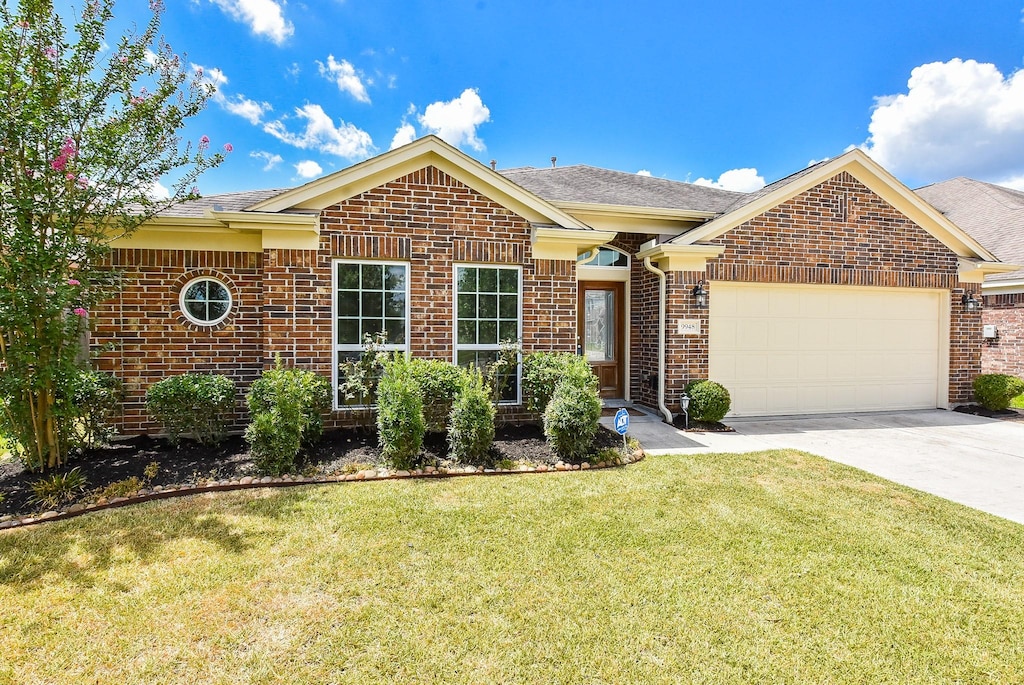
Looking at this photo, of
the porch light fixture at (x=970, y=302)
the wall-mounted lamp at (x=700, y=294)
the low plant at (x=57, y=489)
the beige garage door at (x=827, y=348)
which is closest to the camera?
the low plant at (x=57, y=489)

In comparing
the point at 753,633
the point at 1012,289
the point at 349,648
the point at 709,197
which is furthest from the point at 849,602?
the point at 1012,289

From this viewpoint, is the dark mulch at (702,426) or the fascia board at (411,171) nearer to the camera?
the fascia board at (411,171)

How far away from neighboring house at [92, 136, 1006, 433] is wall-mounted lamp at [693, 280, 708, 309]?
25mm

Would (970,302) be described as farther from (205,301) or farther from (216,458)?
(205,301)

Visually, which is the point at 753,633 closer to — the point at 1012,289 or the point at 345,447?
the point at 345,447

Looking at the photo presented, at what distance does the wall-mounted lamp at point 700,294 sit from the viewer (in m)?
8.25

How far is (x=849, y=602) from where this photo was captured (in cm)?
296

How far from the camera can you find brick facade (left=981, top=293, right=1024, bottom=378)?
11.4 metres

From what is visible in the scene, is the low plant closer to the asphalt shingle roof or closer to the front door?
the asphalt shingle roof

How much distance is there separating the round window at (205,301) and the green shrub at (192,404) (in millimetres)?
1235

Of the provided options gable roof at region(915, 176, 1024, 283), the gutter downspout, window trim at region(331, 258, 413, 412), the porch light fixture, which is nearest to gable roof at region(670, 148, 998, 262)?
the gutter downspout

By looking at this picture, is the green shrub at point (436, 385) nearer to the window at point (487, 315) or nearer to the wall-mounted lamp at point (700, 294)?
the window at point (487, 315)

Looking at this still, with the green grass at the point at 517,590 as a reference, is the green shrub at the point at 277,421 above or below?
above

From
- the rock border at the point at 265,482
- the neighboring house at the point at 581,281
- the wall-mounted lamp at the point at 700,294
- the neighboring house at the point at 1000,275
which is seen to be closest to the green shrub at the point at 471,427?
the rock border at the point at 265,482
